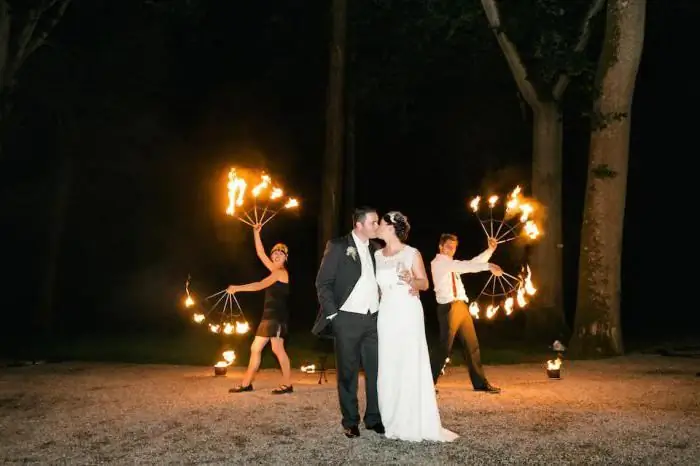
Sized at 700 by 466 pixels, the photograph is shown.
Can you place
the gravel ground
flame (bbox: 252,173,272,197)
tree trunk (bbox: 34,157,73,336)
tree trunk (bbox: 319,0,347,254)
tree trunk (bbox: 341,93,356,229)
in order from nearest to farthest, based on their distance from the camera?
the gravel ground → flame (bbox: 252,173,272,197) → tree trunk (bbox: 319,0,347,254) → tree trunk (bbox: 341,93,356,229) → tree trunk (bbox: 34,157,73,336)

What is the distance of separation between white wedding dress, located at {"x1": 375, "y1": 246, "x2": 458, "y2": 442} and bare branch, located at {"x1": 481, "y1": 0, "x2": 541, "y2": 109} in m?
12.0

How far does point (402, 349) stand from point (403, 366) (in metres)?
0.17

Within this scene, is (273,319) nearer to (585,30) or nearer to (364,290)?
(364,290)

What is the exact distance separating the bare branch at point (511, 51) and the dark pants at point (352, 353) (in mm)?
12378

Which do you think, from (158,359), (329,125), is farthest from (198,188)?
(158,359)

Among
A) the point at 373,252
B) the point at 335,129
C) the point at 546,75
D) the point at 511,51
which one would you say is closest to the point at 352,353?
the point at 373,252

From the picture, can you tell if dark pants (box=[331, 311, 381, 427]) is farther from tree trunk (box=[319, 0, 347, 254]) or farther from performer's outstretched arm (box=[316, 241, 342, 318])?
tree trunk (box=[319, 0, 347, 254])

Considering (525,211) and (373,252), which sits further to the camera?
(525,211)

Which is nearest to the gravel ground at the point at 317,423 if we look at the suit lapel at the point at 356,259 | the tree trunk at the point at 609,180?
the suit lapel at the point at 356,259

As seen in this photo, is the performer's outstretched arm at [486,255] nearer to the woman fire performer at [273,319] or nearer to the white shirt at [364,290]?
the white shirt at [364,290]

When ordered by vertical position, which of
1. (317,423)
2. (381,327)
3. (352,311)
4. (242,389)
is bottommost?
(317,423)

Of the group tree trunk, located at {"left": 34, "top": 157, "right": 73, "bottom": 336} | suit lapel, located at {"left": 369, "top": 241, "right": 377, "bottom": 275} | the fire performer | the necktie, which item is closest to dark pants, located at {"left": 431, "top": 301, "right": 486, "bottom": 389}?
the fire performer

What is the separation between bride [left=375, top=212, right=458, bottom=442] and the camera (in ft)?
26.8

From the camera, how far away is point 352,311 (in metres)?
8.48
